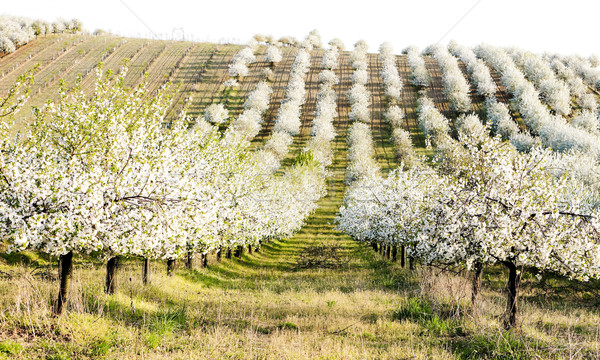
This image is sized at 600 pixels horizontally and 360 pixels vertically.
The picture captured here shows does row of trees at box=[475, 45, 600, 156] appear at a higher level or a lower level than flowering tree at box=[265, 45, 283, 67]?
lower

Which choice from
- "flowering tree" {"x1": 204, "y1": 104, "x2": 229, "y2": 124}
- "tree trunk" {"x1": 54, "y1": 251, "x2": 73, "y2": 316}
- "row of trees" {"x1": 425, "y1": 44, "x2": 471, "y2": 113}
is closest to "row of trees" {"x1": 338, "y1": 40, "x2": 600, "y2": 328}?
"tree trunk" {"x1": 54, "y1": 251, "x2": 73, "y2": 316}

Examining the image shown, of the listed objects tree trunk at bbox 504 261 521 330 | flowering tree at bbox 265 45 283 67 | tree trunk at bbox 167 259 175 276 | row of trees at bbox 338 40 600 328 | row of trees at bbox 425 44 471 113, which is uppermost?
flowering tree at bbox 265 45 283 67

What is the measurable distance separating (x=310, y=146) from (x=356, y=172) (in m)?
16.4

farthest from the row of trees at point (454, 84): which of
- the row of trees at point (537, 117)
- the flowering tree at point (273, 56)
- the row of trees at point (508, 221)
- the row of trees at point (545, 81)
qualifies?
the row of trees at point (508, 221)

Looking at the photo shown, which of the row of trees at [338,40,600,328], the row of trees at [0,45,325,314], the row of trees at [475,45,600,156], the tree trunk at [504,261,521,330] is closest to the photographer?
the row of trees at [0,45,325,314]

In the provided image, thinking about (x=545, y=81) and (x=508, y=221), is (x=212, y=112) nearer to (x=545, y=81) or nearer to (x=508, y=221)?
(x=508, y=221)

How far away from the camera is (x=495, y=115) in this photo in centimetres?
9219

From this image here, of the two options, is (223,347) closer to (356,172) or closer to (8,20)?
(356,172)

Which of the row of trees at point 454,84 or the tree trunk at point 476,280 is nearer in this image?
the tree trunk at point 476,280

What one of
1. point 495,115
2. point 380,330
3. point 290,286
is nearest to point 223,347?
point 380,330

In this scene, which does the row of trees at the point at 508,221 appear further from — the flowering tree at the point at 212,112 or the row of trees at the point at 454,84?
the row of trees at the point at 454,84

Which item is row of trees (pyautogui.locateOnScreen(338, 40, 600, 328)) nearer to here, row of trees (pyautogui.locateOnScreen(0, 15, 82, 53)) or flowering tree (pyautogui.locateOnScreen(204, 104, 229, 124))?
flowering tree (pyautogui.locateOnScreen(204, 104, 229, 124))

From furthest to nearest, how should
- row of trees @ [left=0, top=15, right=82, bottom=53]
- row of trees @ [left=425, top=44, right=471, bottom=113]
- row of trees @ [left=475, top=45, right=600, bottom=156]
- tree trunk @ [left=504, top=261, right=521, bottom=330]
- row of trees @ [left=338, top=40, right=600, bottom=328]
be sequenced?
row of trees @ [left=0, top=15, right=82, bottom=53], row of trees @ [left=425, top=44, right=471, bottom=113], row of trees @ [left=475, top=45, right=600, bottom=156], tree trunk @ [left=504, top=261, right=521, bottom=330], row of trees @ [left=338, top=40, right=600, bottom=328]

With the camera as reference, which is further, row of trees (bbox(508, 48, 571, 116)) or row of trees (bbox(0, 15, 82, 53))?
row of trees (bbox(0, 15, 82, 53))
